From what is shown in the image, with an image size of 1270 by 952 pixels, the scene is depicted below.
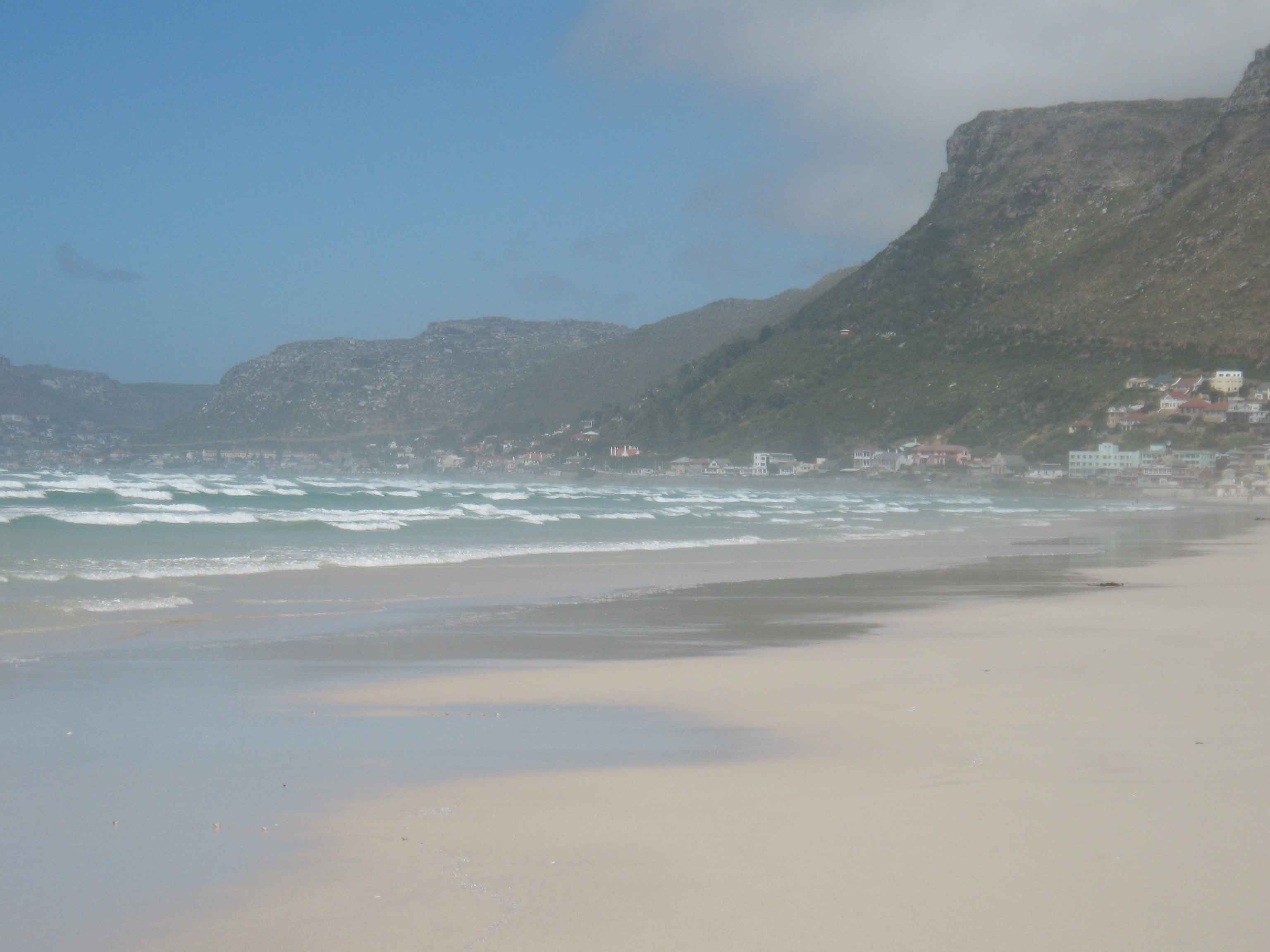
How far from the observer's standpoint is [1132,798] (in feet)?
17.7

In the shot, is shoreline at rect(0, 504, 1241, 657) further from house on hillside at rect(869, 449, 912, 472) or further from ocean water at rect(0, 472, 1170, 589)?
house on hillside at rect(869, 449, 912, 472)

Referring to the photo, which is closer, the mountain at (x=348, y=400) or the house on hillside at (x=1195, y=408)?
the house on hillside at (x=1195, y=408)

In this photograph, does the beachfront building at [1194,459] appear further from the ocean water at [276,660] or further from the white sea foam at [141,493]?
the white sea foam at [141,493]

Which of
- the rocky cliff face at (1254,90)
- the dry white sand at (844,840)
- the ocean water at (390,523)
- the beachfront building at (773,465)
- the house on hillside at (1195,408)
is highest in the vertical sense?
the rocky cliff face at (1254,90)

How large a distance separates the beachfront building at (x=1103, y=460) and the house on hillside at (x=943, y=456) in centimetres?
787

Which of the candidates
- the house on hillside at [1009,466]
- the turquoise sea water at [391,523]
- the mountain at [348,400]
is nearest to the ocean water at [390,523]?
the turquoise sea water at [391,523]

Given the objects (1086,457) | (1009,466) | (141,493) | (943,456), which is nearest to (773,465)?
(943,456)

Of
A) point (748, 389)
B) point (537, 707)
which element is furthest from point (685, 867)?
point (748, 389)

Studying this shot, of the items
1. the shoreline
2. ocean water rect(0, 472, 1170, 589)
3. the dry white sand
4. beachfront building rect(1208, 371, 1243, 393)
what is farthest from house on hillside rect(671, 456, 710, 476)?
the dry white sand

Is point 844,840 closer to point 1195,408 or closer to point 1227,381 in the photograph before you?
point 1227,381

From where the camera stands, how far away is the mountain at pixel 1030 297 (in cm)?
7744

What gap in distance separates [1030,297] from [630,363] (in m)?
75.2

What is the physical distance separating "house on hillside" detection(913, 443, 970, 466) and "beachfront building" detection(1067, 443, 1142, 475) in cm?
787

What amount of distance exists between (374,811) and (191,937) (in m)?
1.43
